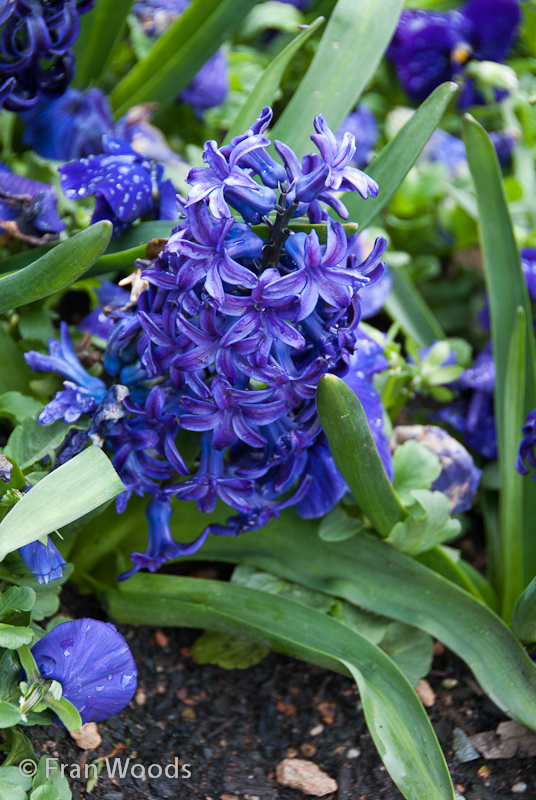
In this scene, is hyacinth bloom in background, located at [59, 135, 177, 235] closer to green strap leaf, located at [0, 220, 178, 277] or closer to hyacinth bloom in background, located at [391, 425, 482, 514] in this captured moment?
green strap leaf, located at [0, 220, 178, 277]

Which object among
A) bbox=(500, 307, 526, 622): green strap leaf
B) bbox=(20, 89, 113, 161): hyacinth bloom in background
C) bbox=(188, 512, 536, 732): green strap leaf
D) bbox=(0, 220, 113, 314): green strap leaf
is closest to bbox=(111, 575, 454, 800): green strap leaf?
bbox=(188, 512, 536, 732): green strap leaf

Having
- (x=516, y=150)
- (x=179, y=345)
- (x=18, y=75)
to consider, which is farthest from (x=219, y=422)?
(x=516, y=150)

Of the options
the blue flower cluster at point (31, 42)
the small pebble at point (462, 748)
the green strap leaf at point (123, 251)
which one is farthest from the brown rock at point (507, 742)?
the blue flower cluster at point (31, 42)

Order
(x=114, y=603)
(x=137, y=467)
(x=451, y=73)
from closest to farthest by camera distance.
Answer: (x=137, y=467), (x=114, y=603), (x=451, y=73)

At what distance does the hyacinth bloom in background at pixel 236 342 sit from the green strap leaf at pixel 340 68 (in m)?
0.26

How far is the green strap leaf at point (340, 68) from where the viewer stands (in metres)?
1.02

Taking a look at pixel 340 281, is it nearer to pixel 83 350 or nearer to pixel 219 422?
pixel 219 422

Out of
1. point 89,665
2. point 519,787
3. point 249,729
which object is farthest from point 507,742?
point 89,665

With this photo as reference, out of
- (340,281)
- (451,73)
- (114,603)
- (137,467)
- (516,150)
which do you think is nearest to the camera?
(340,281)

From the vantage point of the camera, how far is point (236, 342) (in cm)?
71

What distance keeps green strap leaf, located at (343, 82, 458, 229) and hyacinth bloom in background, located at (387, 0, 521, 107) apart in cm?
92

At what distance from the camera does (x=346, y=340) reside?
2.53ft

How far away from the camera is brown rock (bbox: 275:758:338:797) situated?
3.05 feet

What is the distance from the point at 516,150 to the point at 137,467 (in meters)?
1.30
